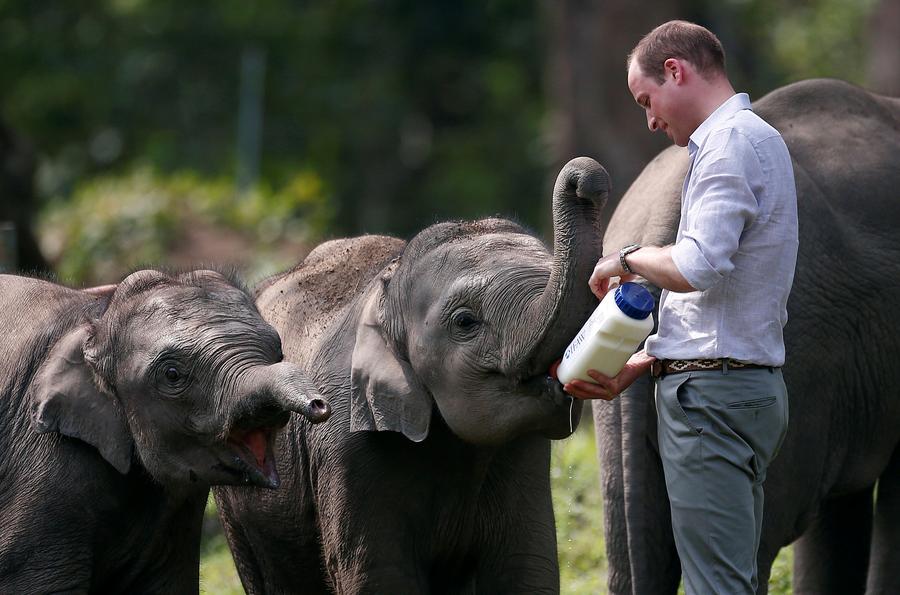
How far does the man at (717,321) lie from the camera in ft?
17.0

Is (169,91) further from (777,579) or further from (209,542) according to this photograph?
(777,579)

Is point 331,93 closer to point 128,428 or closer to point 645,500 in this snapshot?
point 645,500

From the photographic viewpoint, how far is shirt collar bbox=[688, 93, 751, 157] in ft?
17.2

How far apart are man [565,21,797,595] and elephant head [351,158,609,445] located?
0.15 metres

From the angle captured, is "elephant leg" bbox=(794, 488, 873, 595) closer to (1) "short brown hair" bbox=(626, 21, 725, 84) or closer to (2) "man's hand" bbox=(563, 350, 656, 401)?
(2) "man's hand" bbox=(563, 350, 656, 401)

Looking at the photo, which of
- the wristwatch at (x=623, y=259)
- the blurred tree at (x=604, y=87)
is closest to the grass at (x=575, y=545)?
the wristwatch at (x=623, y=259)

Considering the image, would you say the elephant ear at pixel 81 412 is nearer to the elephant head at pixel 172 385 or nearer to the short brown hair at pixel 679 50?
the elephant head at pixel 172 385

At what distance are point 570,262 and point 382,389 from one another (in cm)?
95

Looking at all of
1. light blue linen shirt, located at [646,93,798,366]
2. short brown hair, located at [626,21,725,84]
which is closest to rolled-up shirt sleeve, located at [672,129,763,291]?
light blue linen shirt, located at [646,93,798,366]

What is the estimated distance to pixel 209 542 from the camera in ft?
34.3

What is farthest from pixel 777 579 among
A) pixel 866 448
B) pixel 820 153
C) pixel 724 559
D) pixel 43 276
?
pixel 43 276

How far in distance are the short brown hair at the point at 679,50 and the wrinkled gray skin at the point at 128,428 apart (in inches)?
59.9

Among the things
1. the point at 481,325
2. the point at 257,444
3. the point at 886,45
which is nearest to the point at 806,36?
the point at 886,45

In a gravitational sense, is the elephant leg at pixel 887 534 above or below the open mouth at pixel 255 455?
below
